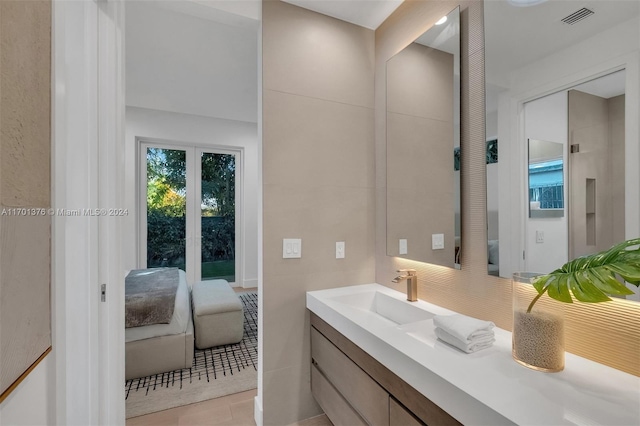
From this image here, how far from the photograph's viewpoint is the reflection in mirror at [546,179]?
1076 mm

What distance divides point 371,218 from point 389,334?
97 centimetres

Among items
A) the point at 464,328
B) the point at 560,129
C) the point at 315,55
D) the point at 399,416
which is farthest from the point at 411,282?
the point at 315,55

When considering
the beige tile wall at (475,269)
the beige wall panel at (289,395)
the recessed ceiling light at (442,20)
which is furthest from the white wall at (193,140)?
the recessed ceiling light at (442,20)

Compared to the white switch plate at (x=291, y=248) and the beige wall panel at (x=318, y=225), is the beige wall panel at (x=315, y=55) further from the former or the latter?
the white switch plate at (x=291, y=248)

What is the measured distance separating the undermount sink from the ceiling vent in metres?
1.33

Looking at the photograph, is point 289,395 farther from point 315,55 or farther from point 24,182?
point 315,55

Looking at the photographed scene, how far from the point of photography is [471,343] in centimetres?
104

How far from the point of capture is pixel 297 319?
5.92 feet

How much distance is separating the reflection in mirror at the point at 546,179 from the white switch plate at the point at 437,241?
1.42 feet

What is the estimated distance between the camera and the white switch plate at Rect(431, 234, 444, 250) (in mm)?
1515

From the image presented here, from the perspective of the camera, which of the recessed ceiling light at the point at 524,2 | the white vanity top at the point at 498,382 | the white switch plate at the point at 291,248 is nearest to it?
the white vanity top at the point at 498,382

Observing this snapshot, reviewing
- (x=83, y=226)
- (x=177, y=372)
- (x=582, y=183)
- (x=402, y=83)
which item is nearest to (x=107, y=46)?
(x=83, y=226)

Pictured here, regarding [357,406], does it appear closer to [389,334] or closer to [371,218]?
[389,334]

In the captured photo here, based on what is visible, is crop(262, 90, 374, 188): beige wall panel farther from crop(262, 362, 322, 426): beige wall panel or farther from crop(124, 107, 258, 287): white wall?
crop(124, 107, 258, 287): white wall
